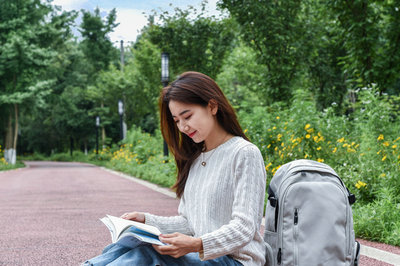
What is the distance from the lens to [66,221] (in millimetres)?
6074

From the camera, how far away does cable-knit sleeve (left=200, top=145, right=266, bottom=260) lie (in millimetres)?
1762

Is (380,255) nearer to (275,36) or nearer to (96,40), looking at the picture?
(275,36)

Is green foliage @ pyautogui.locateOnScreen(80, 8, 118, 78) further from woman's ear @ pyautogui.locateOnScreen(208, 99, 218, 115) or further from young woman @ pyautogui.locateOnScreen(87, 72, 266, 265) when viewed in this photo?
woman's ear @ pyautogui.locateOnScreen(208, 99, 218, 115)

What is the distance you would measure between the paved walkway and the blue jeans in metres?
2.10

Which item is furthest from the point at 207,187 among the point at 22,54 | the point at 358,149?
the point at 22,54

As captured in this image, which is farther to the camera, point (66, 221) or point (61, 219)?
point (61, 219)

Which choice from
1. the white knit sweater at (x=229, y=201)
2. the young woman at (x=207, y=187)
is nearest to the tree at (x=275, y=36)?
the young woman at (x=207, y=187)

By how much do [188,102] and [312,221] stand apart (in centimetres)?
73

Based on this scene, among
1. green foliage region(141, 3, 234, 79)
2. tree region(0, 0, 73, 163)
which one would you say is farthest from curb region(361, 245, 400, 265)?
tree region(0, 0, 73, 163)

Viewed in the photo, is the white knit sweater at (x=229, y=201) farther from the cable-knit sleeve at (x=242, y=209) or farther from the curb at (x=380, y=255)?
the curb at (x=380, y=255)

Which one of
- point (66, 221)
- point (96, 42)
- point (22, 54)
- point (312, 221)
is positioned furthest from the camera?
point (96, 42)

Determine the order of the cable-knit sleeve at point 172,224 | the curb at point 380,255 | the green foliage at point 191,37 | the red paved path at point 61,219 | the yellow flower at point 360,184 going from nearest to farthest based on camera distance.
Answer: the cable-knit sleeve at point 172,224, the curb at point 380,255, the red paved path at point 61,219, the yellow flower at point 360,184, the green foliage at point 191,37

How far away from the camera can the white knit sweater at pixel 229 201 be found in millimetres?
1785

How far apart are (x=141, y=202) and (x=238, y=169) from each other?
631 cm
